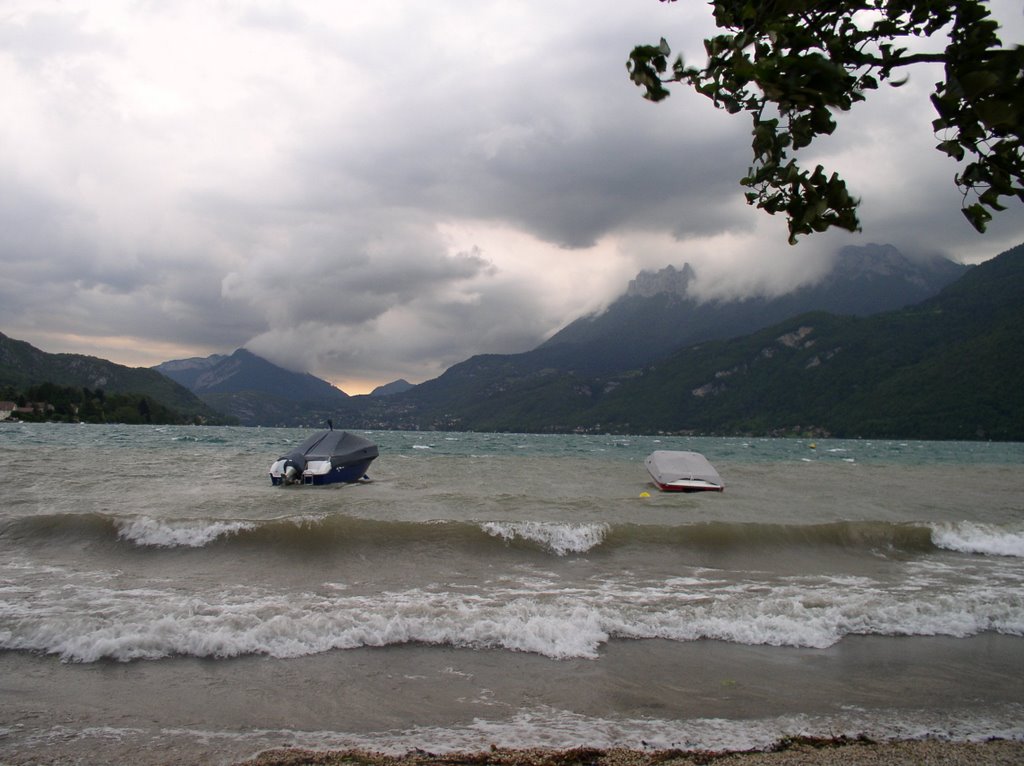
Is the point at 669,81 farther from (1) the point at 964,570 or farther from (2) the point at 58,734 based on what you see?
(1) the point at 964,570

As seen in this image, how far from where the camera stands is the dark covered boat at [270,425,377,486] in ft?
88.9

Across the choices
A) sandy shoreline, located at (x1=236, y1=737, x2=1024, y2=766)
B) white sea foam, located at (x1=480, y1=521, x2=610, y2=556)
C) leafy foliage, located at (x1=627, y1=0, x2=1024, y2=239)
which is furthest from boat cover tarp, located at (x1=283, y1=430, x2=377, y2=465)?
leafy foliage, located at (x1=627, y1=0, x2=1024, y2=239)

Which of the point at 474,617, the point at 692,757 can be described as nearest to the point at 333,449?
the point at 474,617

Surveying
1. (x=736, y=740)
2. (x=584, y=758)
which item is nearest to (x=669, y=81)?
(x=584, y=758)

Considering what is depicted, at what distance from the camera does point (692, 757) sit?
5.96 meters

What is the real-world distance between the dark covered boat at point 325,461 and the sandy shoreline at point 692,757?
22242mm

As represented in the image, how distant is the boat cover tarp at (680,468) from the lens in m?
30.4

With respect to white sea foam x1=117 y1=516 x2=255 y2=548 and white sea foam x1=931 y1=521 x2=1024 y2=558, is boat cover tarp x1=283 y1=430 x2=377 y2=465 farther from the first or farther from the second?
white sea foam x1=931 y1=521 x2=1024 y2=558

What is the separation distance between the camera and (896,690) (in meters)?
8.05

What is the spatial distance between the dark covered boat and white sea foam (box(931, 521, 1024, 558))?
22856 mm

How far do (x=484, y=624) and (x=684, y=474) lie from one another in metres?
22.4

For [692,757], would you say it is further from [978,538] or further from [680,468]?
[680,468]

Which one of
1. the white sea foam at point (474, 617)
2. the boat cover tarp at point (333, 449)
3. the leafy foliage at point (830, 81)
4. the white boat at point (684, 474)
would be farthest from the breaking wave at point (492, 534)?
the leafy foliage at point (830, 81)

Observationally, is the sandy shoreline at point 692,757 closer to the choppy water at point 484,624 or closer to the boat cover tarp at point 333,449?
the choppy water at point 484,624
